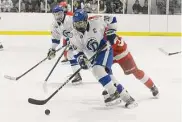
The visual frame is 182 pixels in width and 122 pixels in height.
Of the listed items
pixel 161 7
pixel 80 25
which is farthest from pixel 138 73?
pixel 161 7

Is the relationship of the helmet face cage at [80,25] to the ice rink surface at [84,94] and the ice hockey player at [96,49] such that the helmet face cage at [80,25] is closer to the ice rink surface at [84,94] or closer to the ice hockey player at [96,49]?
the ice hockey player at [96,49]

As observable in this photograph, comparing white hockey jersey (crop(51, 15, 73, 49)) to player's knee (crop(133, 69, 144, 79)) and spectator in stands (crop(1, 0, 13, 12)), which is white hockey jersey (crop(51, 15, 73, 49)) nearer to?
player's knee (crop(133, 69, 144, 79))

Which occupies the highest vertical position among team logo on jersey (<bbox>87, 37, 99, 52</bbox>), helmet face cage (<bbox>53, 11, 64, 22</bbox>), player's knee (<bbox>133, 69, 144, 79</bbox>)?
helmet face cage (<bbox>53, 11, 64, 22</bbox>)

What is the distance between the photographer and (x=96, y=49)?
3641 millimetres

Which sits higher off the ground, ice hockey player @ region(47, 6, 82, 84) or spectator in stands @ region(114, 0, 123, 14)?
spectator in stands @ region(114, 0, 123, 14)

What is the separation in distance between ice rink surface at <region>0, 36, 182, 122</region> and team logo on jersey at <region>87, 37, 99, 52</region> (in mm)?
533

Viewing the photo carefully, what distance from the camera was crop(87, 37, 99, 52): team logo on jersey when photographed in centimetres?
358

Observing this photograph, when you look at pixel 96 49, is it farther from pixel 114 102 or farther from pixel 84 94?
pixel 84 94

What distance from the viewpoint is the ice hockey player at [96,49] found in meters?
3.54

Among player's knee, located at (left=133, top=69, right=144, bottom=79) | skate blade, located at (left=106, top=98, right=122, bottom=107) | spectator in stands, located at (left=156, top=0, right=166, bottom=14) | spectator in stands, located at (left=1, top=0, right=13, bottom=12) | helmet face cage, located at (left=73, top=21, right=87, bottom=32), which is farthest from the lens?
spectator in stands, located at (left=156, top=0, right=166, bottom=14)

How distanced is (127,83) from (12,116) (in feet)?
5.71

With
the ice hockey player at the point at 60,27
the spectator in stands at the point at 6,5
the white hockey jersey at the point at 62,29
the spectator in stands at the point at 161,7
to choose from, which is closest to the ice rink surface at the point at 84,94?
the ice hockey player at the point at 60,27

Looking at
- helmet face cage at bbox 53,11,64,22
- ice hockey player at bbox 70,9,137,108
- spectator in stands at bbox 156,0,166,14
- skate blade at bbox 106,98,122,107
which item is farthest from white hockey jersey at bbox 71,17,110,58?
spectator in stands at bbox 156,0,166,14

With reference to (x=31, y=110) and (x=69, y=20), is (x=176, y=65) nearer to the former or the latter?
(x=69, y=20)
